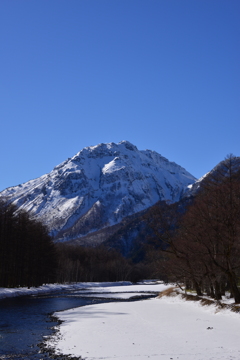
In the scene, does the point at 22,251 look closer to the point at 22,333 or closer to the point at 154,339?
the point at 22,333

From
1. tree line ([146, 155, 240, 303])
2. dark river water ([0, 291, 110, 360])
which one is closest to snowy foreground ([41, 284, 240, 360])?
dark river water ([0, 291, 110, 360])

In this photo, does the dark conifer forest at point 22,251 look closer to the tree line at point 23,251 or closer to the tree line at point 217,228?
the tree line at point 23,251

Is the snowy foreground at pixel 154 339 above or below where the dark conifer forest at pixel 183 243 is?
below

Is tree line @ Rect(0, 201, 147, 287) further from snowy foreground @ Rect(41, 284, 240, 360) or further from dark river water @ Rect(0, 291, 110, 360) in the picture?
snowy foreground @ Rect(41, 284, 240, 360)

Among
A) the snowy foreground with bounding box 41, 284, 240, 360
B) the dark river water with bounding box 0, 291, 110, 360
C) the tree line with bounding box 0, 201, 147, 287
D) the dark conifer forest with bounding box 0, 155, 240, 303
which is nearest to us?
the snowy foreground with bounding box 41, 284, 240, 360

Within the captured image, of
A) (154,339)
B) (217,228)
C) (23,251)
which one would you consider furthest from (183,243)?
(23,251)

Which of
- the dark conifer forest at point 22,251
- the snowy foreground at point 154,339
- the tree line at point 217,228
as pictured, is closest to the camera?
the snowy foreground at point 154,339

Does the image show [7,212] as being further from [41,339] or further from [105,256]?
[105,256]

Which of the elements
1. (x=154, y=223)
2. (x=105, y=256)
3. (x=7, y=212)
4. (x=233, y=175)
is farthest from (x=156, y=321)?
(x=105, y=256)

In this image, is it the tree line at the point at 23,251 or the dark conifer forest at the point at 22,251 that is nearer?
the dark conifer forest at the point at 22,251

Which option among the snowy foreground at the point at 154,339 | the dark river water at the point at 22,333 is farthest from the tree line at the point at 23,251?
the snowy foreground at the point at 154,339

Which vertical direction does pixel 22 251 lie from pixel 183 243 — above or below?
above

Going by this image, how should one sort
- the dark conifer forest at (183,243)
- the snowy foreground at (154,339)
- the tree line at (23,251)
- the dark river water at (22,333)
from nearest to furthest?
the snowy foreground at (154,339)
the dark river water at (22,333)
the dark conifer forest at (183,243)
the tree line at (23,251)

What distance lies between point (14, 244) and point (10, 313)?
39120 mm
